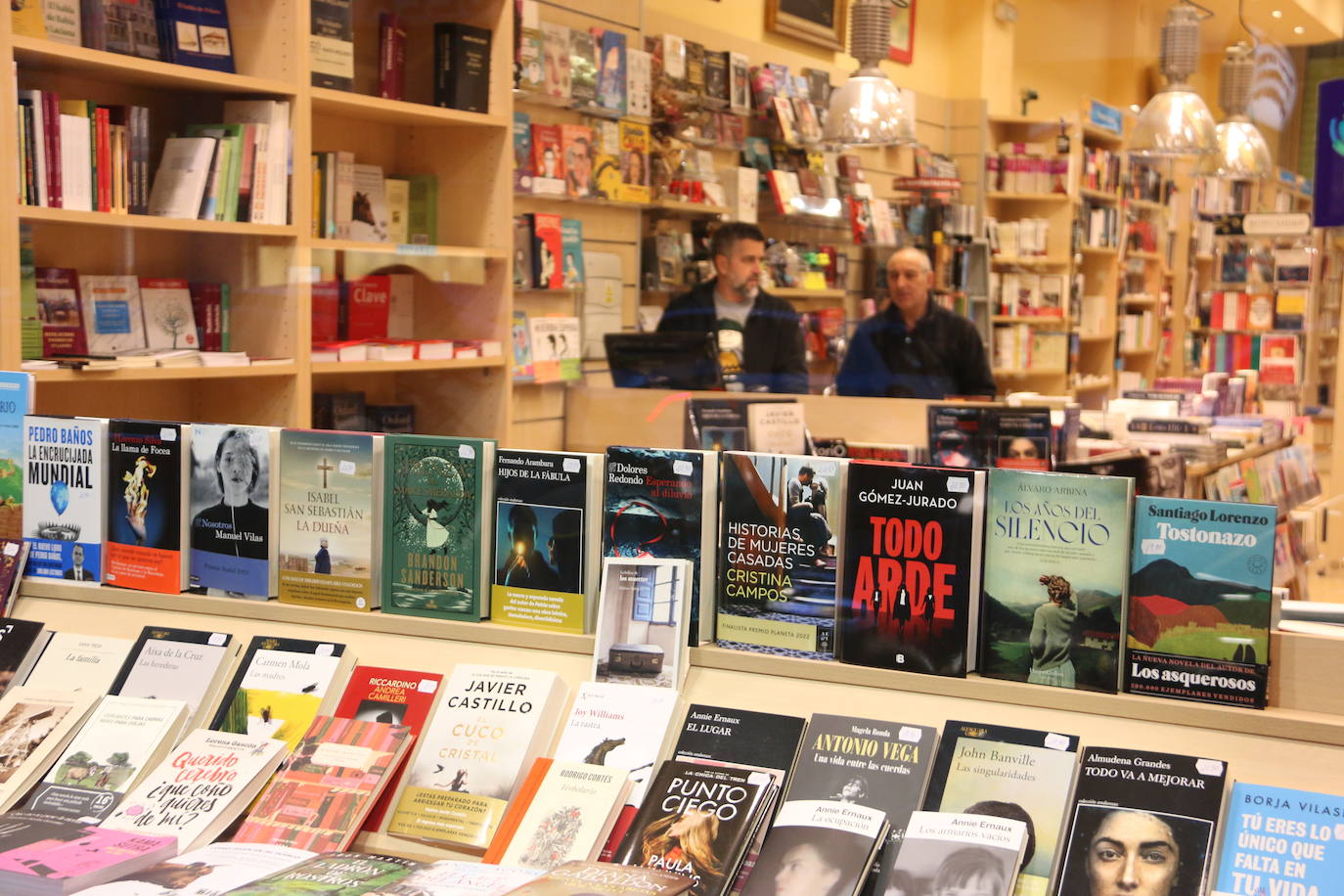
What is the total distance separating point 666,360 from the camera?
4.57 metres

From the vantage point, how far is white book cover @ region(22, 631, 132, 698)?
200 cm

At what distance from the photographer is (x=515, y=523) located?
2000 millimetres

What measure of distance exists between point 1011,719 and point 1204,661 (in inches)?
9.5

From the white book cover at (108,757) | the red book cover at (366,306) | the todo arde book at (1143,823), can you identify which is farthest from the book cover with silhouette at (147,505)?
the red book cover at (366,306)

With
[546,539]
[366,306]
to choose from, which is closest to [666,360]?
[366,306]

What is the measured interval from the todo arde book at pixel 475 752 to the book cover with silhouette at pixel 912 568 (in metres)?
0.42

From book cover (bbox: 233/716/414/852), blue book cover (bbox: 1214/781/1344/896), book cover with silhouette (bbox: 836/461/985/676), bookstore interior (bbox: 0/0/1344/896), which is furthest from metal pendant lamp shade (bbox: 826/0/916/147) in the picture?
blue book cover (bbox: 1214/781/1344/896)

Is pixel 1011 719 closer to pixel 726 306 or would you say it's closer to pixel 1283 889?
pixel 1283 889

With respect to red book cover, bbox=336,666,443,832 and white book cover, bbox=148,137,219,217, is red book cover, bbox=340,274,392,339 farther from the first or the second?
red book cover, bbox=336,666,443,832

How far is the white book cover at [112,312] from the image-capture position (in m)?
3.58

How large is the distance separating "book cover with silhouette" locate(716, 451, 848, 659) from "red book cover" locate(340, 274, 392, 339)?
2.63 meters

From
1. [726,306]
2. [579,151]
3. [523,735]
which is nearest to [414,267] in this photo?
[579,151]

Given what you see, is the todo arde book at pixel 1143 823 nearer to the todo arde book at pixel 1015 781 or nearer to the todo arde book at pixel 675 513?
the todo arde book at pixel 1015 781

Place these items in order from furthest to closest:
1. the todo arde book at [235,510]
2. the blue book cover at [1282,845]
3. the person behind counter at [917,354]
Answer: the person behind counter at [917,354] < the todo arde book at [235,510] < the blue book cover at [1282,845]
